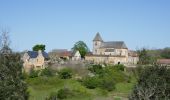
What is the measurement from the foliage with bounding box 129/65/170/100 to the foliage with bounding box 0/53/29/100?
7.12m

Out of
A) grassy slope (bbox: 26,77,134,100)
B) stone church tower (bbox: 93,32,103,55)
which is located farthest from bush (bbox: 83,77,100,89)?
stone church tower (bbox: 93,32,103,55)

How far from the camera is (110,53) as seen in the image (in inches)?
4678

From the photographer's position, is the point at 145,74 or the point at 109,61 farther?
the point at 109,61

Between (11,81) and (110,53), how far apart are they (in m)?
96.3

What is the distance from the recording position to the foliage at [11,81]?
908 inches

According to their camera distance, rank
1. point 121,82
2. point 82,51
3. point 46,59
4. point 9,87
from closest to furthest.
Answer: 1. point 9,87
2. point 121,82
3. point 46,59
4. point 82,51

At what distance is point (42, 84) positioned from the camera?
59344 millimetres

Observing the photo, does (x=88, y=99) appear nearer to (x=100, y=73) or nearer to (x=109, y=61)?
(x=100, y=73)

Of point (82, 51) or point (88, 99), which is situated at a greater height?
point (82, 51)

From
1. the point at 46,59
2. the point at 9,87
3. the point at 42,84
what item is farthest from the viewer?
the point at 46,59

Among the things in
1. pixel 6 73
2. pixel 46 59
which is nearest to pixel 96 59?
pixel 46 59


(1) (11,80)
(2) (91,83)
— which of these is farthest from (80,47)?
(1) (11,80)

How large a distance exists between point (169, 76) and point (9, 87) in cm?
1006

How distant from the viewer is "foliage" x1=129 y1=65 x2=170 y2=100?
20664mm
